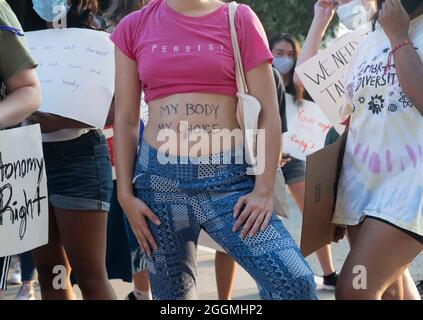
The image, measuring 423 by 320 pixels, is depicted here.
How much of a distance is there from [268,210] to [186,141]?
1.21 feet

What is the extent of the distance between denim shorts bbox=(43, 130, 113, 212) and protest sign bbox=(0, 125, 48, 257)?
0.75m

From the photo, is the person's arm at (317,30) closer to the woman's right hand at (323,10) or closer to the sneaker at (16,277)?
the woman's right hand at (323,10)

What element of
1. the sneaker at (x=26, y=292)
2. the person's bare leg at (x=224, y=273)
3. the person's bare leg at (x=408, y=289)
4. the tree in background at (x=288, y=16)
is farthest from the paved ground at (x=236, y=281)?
the tree in background at (x=288, y=16)

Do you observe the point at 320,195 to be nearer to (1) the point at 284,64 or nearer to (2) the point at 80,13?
(2) the point at 80,13

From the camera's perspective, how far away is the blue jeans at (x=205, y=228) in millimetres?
2646

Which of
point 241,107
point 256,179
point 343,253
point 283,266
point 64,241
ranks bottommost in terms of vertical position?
point 343,253

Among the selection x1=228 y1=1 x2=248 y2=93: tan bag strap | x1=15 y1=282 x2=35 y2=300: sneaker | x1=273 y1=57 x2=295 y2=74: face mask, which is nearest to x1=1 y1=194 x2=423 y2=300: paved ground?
x1=15 y1=282 x2=35 y2=300: sneaker

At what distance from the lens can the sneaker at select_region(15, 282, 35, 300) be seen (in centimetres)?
504

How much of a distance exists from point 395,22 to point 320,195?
2.39ft

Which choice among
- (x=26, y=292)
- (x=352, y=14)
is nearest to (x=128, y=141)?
(x=352, y=14)
